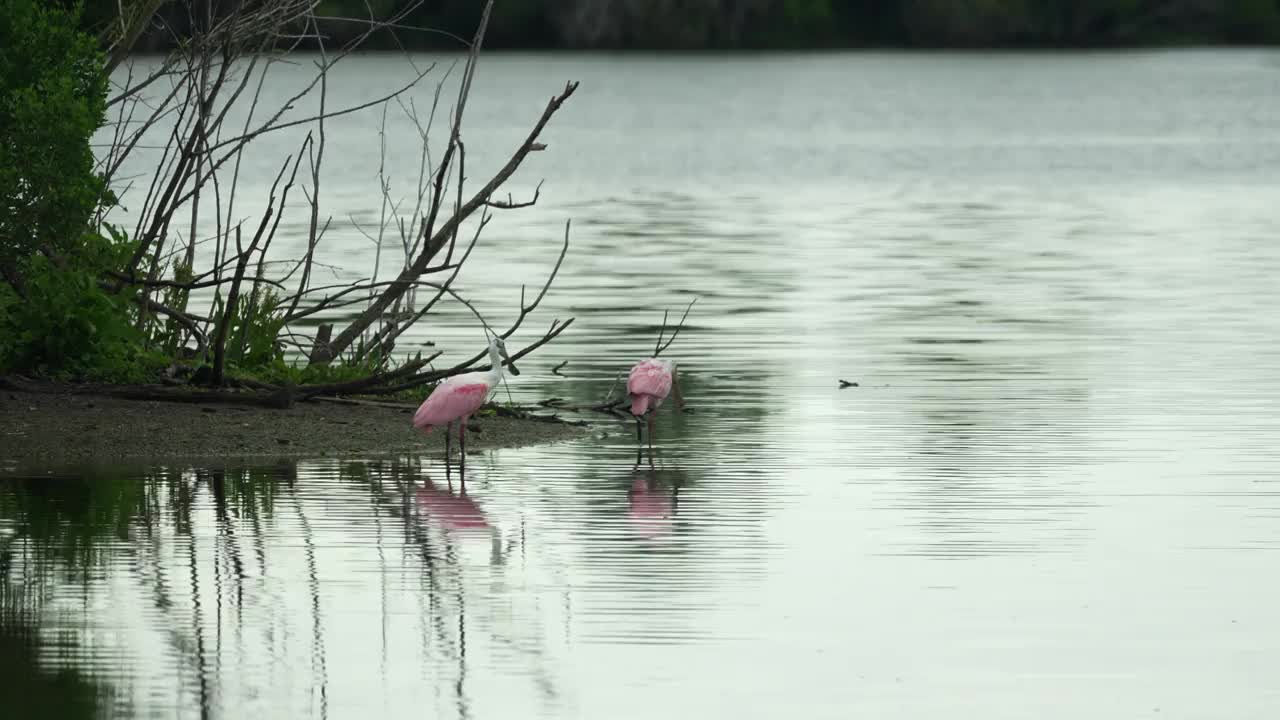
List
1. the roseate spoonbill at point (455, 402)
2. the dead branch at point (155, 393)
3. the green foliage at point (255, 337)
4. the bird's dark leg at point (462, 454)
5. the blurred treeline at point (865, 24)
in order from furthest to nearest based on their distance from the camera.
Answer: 1. the blurred treeline at point (865, 24)
2. the green foliage at point (255, 337)
3. the dead branch at point (155, 393)
4. the roseate spoonbill at point (455, 402)
5. the bird's dark leg at point (462, 454)

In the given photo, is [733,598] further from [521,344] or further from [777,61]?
[777,61]

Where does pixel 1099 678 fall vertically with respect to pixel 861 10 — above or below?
below

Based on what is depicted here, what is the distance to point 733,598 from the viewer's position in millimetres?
9609

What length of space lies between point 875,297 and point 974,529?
1296 centimetres

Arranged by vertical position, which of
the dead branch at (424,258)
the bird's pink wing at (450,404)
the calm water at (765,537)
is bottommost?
the calm water at (765,537)

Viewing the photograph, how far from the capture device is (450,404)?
43.5ft

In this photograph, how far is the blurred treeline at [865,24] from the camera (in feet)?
415

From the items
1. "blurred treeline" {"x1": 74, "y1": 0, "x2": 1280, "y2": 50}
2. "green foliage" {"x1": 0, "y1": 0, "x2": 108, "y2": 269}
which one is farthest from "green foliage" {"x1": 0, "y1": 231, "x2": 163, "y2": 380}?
"blurred treeline" {"x1": 74, "y1": 0, "x2": 1280, "y2": 50}

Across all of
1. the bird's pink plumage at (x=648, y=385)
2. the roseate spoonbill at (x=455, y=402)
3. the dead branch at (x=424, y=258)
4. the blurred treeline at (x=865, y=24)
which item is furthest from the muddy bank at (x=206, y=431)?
the blurred treeline at (x=865, y=24)

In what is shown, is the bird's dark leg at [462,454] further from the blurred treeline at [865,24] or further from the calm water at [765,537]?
the blurred treeline at [865,24]

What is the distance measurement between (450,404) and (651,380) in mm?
1346

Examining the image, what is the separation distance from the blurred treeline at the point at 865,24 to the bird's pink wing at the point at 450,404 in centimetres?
10671

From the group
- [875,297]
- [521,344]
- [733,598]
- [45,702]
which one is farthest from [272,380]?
[875,297]

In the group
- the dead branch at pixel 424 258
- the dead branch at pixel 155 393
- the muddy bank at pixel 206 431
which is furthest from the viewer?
the dead branch at pixel 424 258
